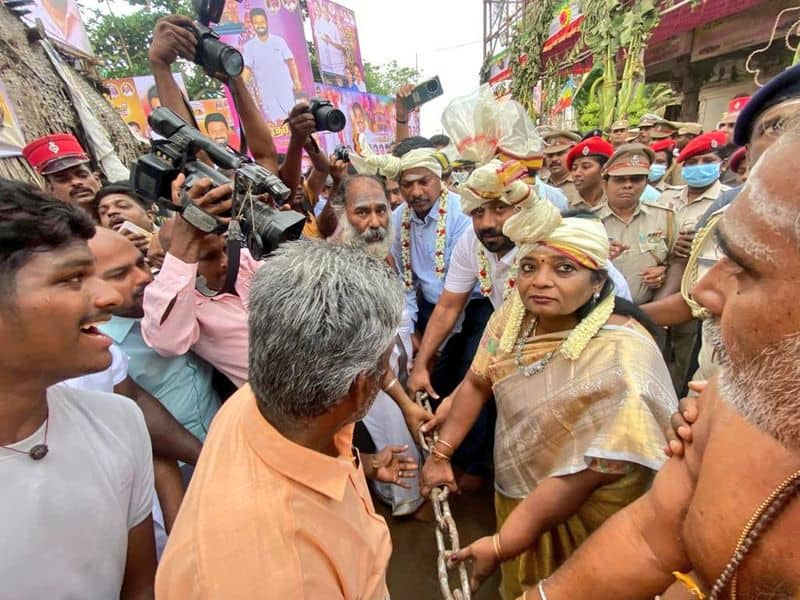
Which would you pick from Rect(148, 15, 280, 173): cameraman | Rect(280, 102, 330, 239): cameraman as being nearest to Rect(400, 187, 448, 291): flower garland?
Rect(280, 102, 330, 239): cameraman

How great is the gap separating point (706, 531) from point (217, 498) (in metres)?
1.09

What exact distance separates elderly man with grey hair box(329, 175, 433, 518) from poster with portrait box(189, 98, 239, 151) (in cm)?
819

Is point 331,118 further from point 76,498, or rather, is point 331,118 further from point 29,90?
point 29,90

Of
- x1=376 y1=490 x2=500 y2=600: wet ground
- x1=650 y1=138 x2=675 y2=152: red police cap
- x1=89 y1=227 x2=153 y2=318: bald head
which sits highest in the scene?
x1=89 y1=227 x2=153 y2=318: bald head

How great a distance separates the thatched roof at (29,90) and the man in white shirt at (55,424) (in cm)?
453

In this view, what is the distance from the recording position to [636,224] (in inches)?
138

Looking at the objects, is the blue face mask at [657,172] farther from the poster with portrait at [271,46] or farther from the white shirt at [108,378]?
the white shirt at [108,378]

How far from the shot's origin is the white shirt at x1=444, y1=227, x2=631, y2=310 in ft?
8.66

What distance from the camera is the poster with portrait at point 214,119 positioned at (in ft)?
34.1

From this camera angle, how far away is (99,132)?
565 centimetres

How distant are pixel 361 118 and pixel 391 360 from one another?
32.2ft

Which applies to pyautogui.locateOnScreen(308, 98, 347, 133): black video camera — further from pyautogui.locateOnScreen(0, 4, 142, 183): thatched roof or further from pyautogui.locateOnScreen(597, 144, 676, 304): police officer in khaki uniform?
pyautogui.locateOnScreen(0, 4, 142, 183): thatched roof

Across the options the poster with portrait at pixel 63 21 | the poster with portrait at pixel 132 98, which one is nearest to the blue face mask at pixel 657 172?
the poster with portrait at pixel 63 21

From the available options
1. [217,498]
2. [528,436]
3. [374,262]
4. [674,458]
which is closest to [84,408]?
→ [217,498]
